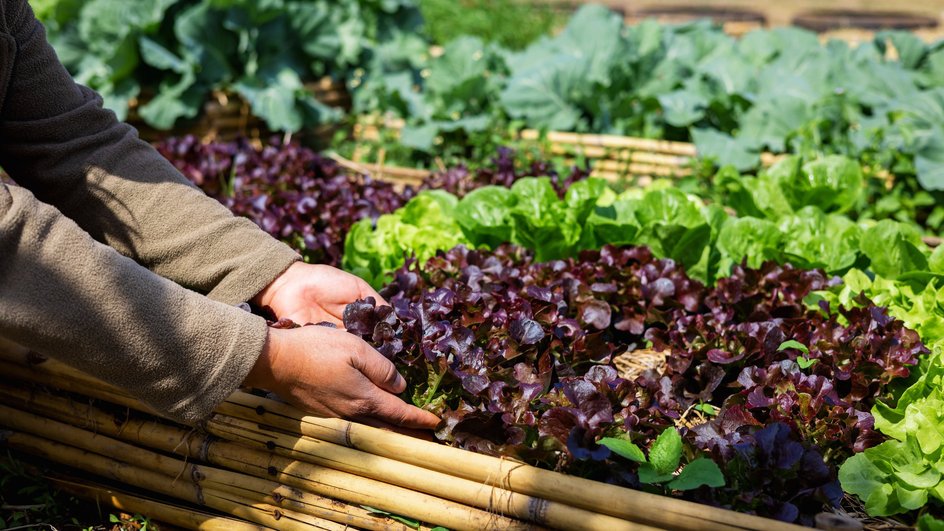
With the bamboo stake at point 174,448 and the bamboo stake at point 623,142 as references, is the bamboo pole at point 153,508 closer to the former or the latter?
the bamboo stake at point 174,448

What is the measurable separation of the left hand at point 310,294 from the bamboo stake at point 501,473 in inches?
12.7

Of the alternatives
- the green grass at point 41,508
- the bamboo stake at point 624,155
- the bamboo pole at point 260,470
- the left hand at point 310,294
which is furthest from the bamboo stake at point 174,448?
the bamboo stake at point 624,155

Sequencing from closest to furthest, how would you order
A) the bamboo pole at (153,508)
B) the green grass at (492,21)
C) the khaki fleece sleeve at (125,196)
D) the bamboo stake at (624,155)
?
1. the bamboo pole at (153,508)
2. the khaki fleece sleeve at (125,196)
3. the bamboo stake at (624,155)
4. the green grass at (492,21)

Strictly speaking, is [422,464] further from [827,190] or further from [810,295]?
[827,190]

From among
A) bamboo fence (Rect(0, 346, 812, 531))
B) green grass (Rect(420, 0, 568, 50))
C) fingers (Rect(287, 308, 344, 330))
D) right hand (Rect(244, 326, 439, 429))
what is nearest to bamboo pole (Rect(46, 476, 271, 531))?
bamboo fence (Rect(0, 346, 812, 531))

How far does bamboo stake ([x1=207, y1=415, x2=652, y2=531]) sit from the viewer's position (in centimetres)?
159

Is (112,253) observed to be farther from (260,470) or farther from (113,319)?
(260,470)

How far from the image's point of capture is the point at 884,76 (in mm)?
4348

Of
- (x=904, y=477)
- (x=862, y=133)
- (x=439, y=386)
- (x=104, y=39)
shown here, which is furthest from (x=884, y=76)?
(x=104, y=39)

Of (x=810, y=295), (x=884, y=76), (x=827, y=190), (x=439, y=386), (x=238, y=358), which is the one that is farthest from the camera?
(x=884, y=76)

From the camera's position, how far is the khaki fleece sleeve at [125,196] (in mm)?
2088

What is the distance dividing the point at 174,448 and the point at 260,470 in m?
0.26

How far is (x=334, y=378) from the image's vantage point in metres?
1.74

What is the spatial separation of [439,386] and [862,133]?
2.99 m
